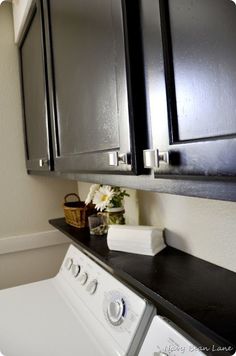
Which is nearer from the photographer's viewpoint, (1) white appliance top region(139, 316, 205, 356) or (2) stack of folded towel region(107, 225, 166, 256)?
(1) white appliance top region(139, 316, 205, 356)

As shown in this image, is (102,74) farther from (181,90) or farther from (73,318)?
(73,318)

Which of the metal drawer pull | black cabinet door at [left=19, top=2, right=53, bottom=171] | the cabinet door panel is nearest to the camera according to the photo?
the cabinet door panel

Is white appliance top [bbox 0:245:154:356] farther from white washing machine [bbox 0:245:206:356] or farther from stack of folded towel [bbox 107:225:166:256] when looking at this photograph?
stack of folded towel [bbox 107:225:166:256]

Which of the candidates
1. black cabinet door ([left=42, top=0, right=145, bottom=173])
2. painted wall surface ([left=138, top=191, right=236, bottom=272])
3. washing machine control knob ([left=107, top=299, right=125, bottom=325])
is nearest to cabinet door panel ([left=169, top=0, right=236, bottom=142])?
black cabinet door ([left=42, top=0, right=145, bottom=173])

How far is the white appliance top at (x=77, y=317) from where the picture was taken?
808mm

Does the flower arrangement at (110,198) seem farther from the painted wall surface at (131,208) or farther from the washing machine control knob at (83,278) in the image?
the washing machine control knob at (83,278)

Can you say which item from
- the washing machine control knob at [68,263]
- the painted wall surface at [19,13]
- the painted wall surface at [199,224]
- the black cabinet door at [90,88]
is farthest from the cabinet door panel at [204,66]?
the painted wall surface at [19,13]

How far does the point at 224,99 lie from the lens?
43 cm

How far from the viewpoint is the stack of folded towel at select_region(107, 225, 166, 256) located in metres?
0.92

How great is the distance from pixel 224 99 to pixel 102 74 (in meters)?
0.40

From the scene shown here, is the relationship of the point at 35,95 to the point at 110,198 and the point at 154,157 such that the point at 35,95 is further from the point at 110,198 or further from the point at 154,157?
the point at 154,157

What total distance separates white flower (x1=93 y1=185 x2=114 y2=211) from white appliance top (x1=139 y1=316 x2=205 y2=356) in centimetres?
46

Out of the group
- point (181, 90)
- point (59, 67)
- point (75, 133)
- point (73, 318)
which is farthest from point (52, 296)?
point (181, 90)

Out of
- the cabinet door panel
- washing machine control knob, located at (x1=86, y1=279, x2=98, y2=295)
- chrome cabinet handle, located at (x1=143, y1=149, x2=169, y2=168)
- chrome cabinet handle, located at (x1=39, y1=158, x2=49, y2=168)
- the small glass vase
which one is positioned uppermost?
the cabinet door panel
